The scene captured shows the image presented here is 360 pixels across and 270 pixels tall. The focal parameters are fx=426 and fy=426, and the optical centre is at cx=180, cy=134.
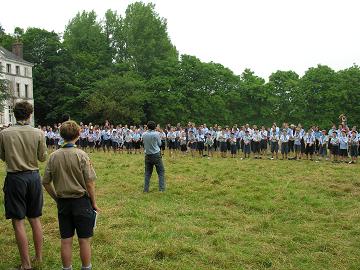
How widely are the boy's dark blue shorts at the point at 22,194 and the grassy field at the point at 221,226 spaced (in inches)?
32.2

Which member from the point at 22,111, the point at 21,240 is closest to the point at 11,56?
the point at 22,111

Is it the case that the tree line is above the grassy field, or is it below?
above

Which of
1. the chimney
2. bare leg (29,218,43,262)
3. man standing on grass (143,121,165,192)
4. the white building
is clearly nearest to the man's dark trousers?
man standing on grass (143,121,165,192)

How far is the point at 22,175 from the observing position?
544 centimetres

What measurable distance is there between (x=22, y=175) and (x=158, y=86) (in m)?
42.3

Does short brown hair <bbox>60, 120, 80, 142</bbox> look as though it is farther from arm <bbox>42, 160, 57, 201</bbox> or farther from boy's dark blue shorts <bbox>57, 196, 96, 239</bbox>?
boy's dark blue shorts <bbox>57, 196, 96, 239</bbox>

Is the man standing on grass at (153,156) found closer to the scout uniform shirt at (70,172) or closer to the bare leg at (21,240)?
the bare leg at (21,240)

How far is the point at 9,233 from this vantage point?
7.39 metres

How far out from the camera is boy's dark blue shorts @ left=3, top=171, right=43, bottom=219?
17.6ft

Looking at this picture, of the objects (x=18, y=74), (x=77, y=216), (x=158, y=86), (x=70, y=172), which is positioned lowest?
(x=77, y=216)

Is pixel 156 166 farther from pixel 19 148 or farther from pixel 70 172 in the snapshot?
pixel 70 172

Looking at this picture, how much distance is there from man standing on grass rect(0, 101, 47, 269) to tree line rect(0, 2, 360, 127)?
36.9 metres

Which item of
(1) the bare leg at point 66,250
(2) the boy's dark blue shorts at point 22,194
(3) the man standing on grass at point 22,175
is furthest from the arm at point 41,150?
(1) the bare leg at point 66,250

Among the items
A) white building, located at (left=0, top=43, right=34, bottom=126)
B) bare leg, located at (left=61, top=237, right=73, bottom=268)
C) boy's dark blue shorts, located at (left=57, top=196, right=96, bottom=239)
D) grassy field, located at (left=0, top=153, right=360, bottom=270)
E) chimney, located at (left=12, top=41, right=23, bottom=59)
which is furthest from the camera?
chimney, located at (left=12, top=41, right=23, bottom=59)
